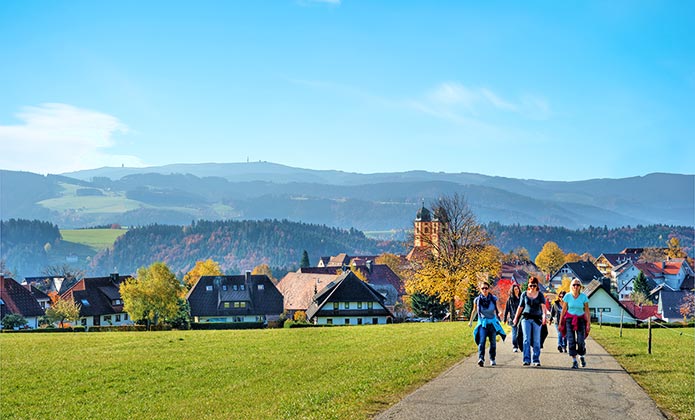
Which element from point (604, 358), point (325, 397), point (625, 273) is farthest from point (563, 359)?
point (625, 273)

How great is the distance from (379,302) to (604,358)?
61.9 metres

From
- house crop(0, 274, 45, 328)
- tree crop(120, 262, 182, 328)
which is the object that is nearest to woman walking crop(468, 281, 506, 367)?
tree crop(120, 262, 182, 328)

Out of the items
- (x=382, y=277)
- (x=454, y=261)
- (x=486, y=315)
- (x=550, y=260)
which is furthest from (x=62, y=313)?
(x=550, y=260)

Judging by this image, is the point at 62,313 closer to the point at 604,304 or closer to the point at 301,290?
the point at 301,290

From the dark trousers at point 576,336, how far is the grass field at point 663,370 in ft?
4.84

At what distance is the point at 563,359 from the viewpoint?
66.7ft

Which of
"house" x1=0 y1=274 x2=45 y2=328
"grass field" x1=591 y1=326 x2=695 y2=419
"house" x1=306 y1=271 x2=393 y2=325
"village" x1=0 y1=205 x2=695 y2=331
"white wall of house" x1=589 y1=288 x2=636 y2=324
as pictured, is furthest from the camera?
"house" x1=0 y1=274 x2=45 y2=328

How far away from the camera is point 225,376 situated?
22250 mm

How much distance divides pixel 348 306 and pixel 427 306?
9.63m

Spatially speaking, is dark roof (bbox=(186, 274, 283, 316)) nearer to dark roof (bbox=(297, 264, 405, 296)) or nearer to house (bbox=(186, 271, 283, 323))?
house (bbox=(186, 271, 283, 323))

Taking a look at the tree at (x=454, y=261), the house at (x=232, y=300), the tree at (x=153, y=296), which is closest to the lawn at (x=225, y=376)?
the tree at (x=454, y=261)

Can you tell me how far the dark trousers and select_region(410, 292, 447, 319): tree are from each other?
63.4m

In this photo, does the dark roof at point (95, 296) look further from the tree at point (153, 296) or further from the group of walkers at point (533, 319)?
the group of walkers at point (533, 319)

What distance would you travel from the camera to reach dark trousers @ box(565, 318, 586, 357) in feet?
59.7
